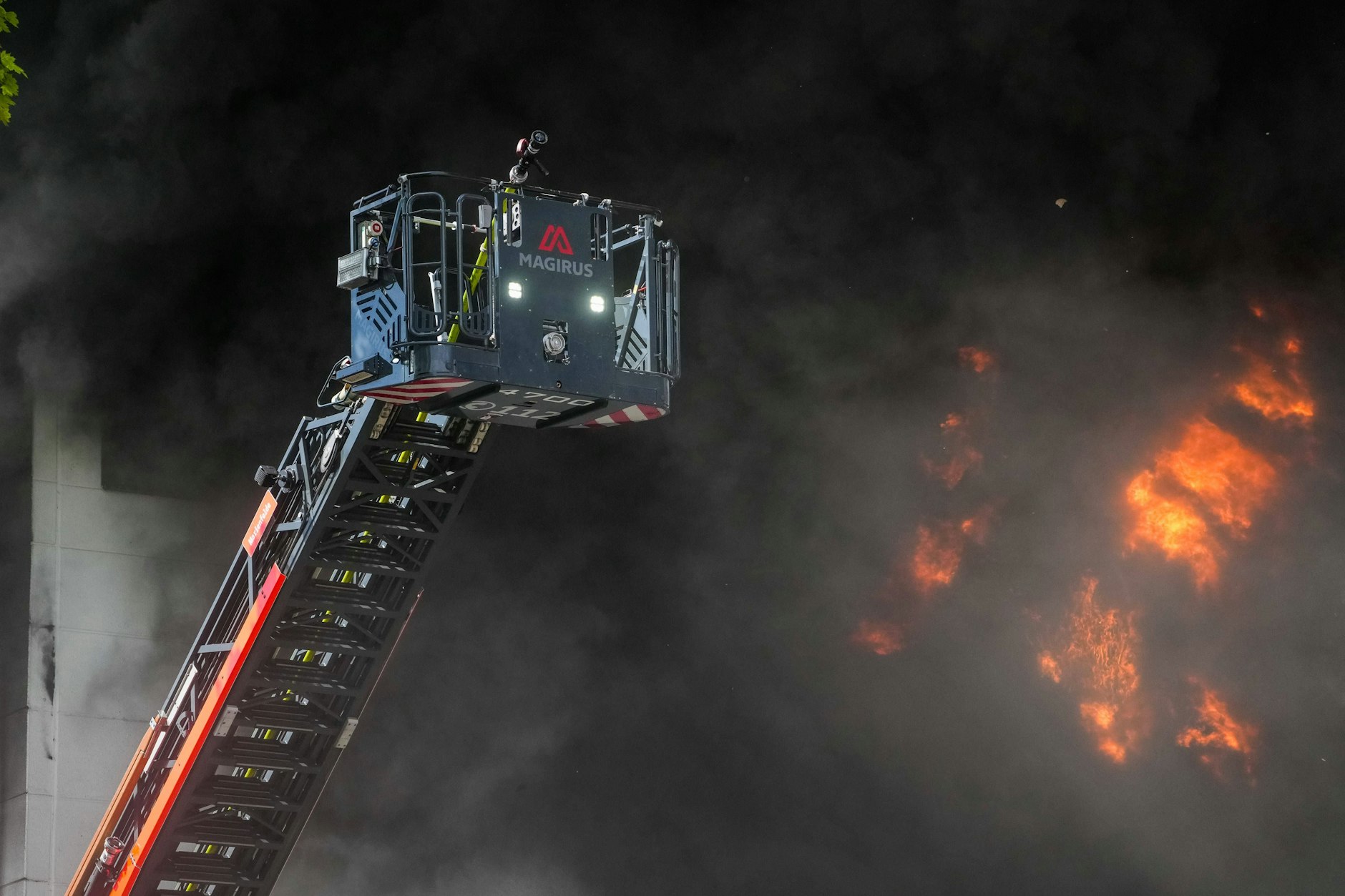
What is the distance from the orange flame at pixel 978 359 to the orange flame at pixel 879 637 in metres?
2.65

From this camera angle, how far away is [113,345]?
14.2m

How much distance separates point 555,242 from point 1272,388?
988cm

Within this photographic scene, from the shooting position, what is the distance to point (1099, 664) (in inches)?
600

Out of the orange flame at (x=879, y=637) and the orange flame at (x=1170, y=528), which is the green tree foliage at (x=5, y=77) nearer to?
the orange flame at (x=879, y=637)

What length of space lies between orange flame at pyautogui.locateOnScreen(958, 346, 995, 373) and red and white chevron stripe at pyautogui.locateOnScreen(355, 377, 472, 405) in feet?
28.8

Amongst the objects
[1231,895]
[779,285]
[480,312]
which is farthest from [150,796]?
[1231,895]

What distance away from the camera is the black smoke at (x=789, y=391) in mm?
14562

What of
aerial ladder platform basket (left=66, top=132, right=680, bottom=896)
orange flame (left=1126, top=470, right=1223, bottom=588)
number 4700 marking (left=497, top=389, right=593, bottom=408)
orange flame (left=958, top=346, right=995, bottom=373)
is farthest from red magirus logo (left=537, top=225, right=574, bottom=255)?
orange flame (left=1126, top=470, right=1223, bottom=588)

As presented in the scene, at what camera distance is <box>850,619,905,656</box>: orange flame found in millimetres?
15398

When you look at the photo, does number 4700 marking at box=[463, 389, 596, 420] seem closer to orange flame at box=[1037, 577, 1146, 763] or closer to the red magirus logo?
the red magirus logo

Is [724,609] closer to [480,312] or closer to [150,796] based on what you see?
[150,796]

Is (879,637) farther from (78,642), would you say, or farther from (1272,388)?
(78,642)

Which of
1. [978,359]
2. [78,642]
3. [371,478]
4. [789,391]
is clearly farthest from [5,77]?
[978,359]

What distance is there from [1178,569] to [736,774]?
15.2 ft
